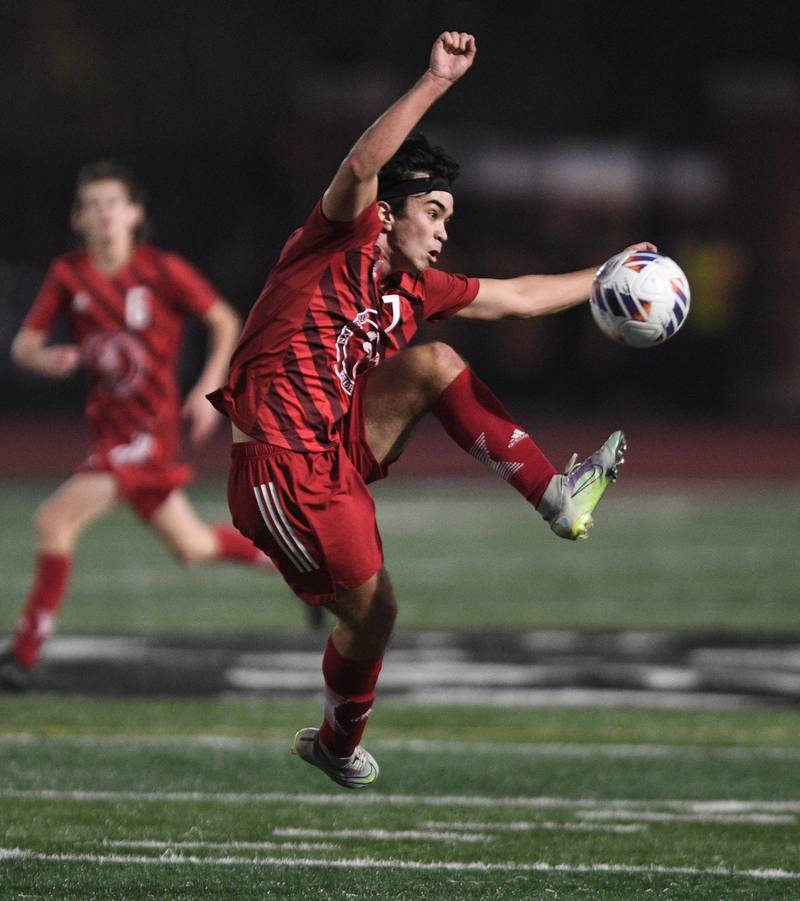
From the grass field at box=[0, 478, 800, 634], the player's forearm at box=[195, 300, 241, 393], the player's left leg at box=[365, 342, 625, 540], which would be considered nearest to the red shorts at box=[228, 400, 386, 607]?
the player's left leg at box=[365, 342, 625, 540]

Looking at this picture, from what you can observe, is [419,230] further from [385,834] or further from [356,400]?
[385,834]

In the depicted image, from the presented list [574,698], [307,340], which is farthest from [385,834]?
[574,698]

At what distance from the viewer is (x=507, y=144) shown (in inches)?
1319

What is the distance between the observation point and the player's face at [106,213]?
784cm

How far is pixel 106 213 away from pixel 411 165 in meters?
3.18

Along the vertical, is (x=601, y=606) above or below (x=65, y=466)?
above

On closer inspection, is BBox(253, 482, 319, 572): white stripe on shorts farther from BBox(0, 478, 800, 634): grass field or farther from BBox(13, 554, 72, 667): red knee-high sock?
BBox(0, 478, 800, 634): grass field

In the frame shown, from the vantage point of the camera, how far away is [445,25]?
106 ft

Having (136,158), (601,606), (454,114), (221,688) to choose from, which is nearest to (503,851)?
(221,688)

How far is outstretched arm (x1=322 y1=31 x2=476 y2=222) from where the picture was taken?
4531 millimetres

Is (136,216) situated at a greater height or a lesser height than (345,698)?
greater

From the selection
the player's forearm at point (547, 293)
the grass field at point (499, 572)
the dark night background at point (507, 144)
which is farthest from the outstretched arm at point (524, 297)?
the dark night background at point (507, 144)

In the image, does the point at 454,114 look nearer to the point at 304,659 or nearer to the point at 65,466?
the point at 65,466

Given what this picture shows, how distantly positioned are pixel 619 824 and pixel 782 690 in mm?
2832
